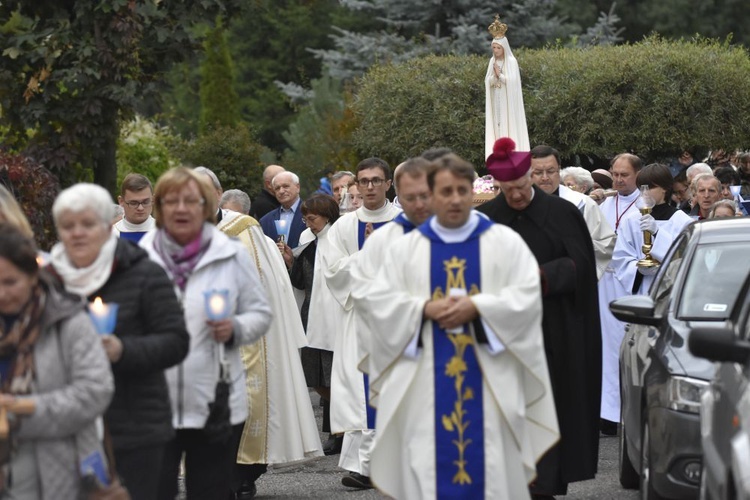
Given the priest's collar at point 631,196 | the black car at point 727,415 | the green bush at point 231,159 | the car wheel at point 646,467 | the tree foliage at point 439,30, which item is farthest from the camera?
the tree foliage at point 439,30

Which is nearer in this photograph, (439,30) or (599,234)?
(599,234)

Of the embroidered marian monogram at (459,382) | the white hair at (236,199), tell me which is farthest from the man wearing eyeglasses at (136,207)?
the embroidered marian monogram at (459,382)

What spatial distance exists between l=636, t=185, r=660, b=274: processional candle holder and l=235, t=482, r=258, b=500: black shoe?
12.9 ft

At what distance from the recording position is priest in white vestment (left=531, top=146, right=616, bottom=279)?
10.8 meters

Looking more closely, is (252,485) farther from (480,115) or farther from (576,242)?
(480,115)

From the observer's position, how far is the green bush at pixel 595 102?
23500mm

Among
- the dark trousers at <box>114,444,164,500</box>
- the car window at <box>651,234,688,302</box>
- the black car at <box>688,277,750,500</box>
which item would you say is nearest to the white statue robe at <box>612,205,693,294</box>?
the car window at <box>651,234,688,302</box>

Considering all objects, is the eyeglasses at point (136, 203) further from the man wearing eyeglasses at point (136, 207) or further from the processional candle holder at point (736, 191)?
the processional candle holder at point (736, 191)

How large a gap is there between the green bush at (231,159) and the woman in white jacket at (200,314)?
1795 cm

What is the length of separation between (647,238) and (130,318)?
701cm

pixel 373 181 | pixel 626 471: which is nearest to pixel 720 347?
pixel 626 471

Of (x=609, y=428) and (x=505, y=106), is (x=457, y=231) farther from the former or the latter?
(x=505, y=106)

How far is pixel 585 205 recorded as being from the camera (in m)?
11.0

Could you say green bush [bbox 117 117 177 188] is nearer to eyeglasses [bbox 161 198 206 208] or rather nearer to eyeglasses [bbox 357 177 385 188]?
eyeglasses [bbox 357 177 385 188]
